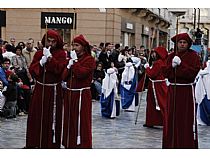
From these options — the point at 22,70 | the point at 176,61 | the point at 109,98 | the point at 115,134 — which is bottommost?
the point at 115,134

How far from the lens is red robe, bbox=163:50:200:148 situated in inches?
282

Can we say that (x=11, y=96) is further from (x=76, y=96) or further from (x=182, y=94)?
(x=182, y=94)

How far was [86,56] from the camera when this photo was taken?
23.5 ft

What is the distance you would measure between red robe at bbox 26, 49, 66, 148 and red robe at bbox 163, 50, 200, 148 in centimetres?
143

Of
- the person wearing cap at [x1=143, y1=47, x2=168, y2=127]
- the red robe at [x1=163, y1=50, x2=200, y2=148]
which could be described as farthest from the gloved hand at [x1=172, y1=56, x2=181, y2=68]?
the person wearing cap at [x1=143, y1=47, x2=168, y2=127]

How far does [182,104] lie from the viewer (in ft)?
24.1

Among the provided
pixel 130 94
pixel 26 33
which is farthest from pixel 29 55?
pixel 26 33

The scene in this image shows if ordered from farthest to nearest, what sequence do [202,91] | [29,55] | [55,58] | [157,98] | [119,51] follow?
[119,51] < [29,55] < [202,91] < [157,98] < [55,58]

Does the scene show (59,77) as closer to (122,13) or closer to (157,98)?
(157,98)

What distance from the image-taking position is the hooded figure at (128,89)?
1317 centimetres

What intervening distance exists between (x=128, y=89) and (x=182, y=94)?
5952 mm

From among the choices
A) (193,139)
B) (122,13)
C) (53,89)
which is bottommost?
(193,139)

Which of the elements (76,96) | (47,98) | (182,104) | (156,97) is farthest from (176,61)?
(156,97)

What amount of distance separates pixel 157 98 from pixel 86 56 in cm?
329
